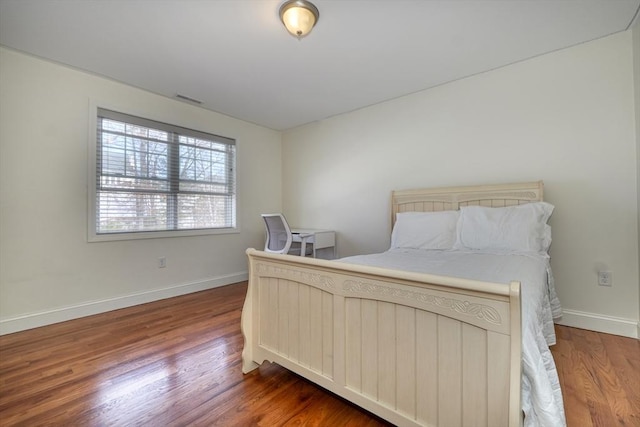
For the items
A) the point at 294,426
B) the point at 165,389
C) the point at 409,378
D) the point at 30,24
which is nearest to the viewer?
the point at 409,378

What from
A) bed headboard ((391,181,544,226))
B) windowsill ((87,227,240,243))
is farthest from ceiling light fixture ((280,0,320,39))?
windowsill ((87,227,240,243))

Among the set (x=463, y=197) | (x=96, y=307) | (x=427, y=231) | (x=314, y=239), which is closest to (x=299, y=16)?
(x=427, y=231)

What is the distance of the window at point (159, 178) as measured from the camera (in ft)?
9.45

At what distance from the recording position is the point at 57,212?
101 inches

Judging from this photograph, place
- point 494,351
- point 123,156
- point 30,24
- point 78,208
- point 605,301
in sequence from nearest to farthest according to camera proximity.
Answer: point 494,351 → point 30,24 → point 605,301 → point 78,208 → point 123,156

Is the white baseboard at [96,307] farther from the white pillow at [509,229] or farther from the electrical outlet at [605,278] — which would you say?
the electrical outlet at [605,278]

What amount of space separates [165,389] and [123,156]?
2489 mm

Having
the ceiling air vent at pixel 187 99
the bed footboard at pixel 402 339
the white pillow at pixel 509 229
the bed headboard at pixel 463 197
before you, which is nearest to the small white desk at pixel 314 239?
the bed headboard at pixel 463 197

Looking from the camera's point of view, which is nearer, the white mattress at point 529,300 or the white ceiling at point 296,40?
the white mattress at point 529,300

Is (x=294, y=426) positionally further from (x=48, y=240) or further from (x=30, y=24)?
(x=30, y=24)

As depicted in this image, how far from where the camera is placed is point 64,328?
2406mm

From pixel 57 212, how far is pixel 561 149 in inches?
181

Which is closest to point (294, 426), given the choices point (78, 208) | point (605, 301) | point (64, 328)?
point (64, 328)

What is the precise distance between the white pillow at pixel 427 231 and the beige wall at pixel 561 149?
558 millimetres
